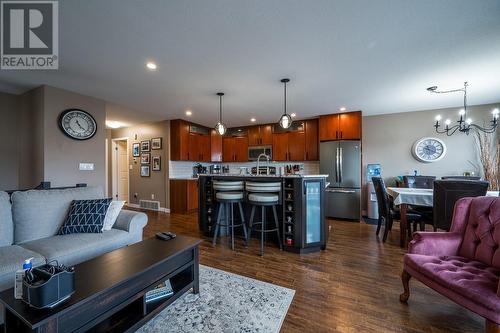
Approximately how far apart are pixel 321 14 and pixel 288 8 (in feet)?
0.96

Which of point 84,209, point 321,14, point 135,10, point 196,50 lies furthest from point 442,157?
point 84,209

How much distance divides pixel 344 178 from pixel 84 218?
4581mm

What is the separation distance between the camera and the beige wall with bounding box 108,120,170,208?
5465 mm

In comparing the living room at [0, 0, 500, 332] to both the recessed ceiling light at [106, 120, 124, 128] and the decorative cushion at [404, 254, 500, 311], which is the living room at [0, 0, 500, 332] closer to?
the decorative cushion at [404, 254, 500, 311]

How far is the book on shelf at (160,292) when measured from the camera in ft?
4.87

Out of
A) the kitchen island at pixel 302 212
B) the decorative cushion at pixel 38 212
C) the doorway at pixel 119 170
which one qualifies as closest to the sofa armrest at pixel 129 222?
the decorative cushion at pixel 38 212

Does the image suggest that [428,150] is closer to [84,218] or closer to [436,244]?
[436,244]

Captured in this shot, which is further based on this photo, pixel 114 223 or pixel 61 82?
pixel 61 82

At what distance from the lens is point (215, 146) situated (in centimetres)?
641

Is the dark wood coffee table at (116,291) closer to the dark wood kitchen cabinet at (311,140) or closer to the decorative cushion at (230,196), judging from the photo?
the decorative cushion at (230,196)

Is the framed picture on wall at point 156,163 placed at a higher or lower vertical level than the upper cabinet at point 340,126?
lower

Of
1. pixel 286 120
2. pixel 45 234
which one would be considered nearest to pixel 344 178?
pixel 286 120

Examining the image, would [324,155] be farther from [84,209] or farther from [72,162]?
[72,162]

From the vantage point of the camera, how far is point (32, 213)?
197cm
